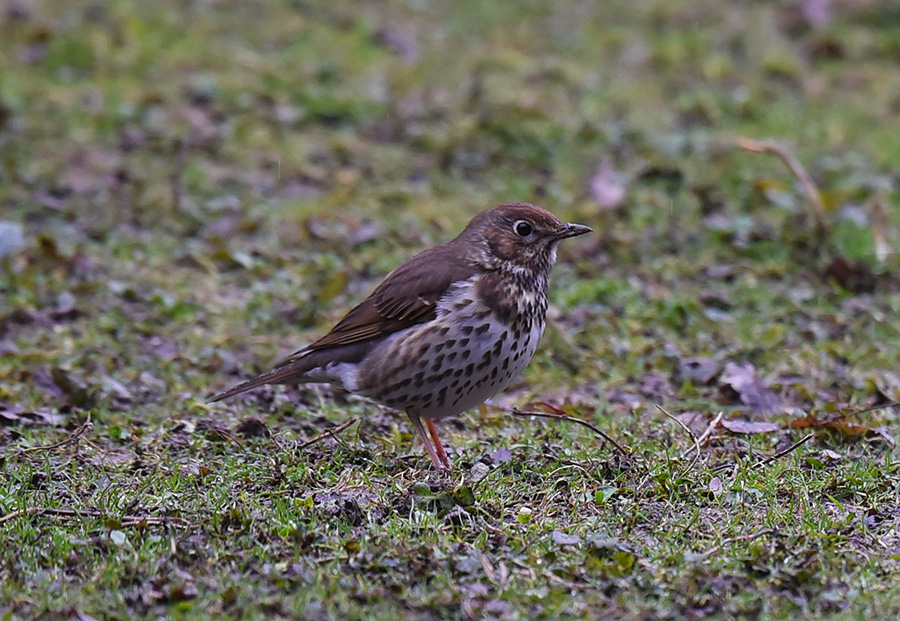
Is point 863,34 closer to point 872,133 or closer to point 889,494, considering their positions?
point 872,133

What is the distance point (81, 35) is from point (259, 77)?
5.88ft

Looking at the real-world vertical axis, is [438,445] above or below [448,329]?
below

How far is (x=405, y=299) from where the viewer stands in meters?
6.18

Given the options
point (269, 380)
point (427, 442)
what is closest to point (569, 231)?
point (427, 442)

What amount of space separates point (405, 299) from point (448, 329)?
1.14ft

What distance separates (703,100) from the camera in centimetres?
1144

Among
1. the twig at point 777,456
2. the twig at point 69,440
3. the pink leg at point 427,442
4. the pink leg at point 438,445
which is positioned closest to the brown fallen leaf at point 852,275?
the twig at point 777,456

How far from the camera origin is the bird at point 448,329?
593 cm

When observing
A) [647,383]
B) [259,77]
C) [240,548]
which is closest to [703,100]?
[259,77]

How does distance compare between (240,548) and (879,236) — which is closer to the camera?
(240,548)

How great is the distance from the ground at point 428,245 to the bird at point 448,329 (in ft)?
1.00

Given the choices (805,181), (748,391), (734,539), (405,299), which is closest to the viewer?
(734,539)

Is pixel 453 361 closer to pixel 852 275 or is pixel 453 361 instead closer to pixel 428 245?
pixel 428 245

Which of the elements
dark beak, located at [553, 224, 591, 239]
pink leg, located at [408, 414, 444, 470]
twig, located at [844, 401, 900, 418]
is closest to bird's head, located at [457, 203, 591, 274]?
dark beak, located at [553, 224, 591, 239]
